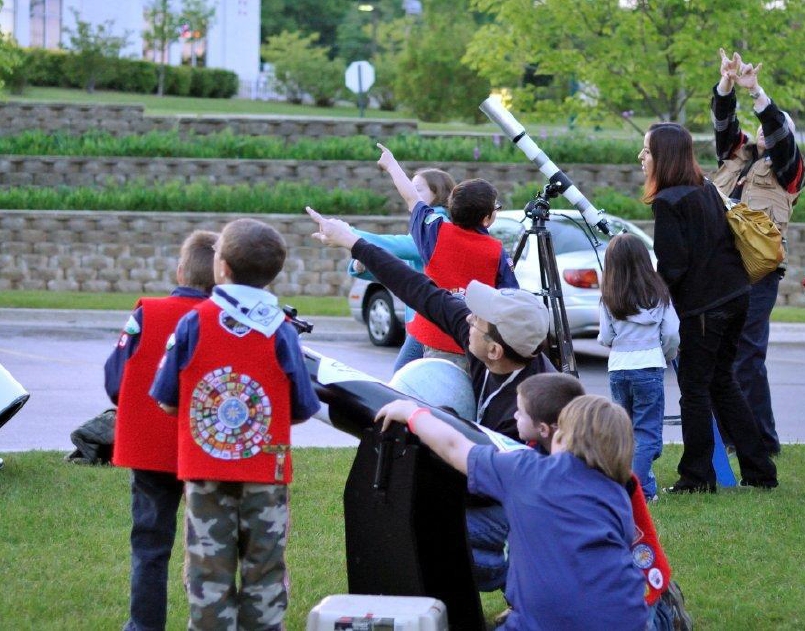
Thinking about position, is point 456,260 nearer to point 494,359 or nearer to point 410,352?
point 410,352

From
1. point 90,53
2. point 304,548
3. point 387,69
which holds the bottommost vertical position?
point 304,548

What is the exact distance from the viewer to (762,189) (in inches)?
308

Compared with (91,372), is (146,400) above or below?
above

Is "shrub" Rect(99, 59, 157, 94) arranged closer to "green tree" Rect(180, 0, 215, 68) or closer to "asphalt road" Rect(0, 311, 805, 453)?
"green tree" Rect(180, 0, 215, 68)

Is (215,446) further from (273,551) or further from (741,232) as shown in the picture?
(741,232)

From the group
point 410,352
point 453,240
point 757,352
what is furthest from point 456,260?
point 757,352

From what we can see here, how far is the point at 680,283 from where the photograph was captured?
689 cm

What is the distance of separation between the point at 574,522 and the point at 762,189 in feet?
15.0

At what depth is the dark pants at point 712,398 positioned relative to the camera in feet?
22.6

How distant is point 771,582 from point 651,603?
1.52m

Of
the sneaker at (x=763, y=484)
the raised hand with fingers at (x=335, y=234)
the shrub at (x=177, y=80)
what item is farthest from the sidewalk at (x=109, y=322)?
the shrub at (x=177, y=80)

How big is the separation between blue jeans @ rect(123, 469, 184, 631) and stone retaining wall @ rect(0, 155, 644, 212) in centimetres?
1723

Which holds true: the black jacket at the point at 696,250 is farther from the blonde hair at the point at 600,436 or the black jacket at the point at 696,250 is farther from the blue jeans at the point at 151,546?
the blue jeans at the point at 151,546

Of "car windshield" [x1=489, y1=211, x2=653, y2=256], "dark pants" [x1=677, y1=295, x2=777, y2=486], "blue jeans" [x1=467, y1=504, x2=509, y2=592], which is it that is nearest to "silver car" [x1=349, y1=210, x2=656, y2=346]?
"car windshield" [x1=489, y1=211, x2=653, y2=256]
